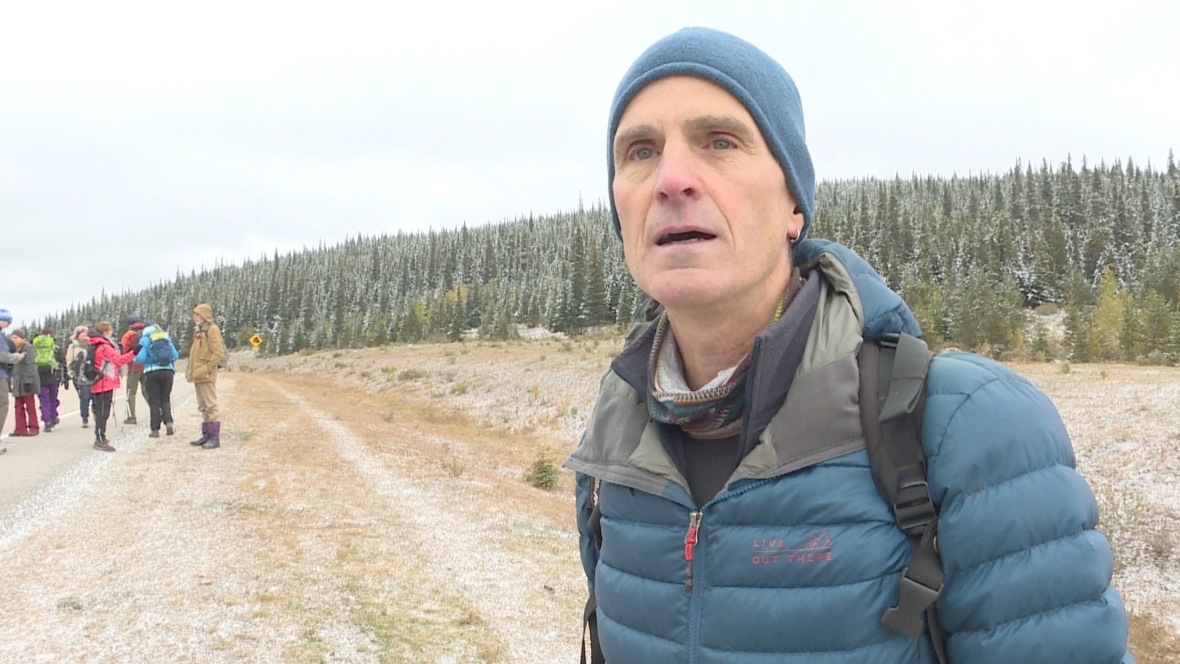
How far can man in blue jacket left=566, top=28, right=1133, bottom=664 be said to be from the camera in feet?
4.16

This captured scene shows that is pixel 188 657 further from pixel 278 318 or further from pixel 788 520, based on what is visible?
pixel 278 318

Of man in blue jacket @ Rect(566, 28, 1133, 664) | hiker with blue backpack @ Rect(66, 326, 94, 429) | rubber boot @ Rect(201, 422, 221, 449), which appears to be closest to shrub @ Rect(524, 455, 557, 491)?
rubber boot @ Rect(201, 422, 221, 449)

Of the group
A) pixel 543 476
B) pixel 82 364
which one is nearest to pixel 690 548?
pixel 543 476

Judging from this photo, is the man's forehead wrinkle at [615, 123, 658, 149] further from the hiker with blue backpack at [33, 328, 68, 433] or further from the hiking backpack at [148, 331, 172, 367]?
the hiker with blue backpack at [33, 328, 68, 433]

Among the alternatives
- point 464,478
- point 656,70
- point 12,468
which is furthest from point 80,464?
point 656,70

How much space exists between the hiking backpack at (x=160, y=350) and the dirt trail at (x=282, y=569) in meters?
1.75

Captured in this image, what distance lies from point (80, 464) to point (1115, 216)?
101 metres

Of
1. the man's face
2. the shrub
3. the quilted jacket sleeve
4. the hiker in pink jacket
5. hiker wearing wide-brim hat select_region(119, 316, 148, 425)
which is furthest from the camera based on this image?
hiker wearing wide-brim hat select_region(119, 316, 148, 425)

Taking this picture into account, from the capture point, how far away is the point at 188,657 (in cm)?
452

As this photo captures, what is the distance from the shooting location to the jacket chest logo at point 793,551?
4.54ft

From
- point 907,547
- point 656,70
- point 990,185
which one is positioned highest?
point 990,185

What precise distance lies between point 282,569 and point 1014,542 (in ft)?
20.7

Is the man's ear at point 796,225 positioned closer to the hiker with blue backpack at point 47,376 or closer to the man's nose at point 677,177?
the man's nose at point 677,177

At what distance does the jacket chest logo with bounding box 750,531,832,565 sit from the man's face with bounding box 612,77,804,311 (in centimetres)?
51
